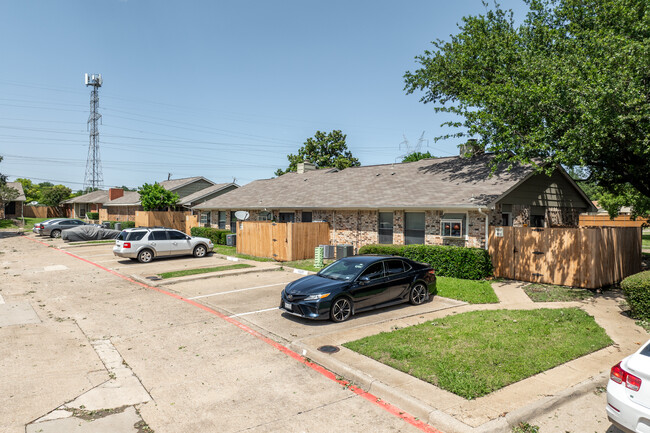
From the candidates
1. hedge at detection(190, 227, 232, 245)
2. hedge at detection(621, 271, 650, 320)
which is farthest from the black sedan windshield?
hedge at detection(190, 227, 232, 245)

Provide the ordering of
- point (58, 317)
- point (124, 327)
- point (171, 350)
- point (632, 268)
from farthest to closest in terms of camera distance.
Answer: point (632, 268) < point (58, 317) < point (124, 327) < point (171, 350)

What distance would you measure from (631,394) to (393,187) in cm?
1675

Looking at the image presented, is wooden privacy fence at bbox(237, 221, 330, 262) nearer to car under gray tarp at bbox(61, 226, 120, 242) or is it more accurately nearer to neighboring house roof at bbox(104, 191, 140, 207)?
car under gray tarp at bbox(61, 226, 120, 242)

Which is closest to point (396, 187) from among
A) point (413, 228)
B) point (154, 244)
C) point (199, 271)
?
point (413, 228)

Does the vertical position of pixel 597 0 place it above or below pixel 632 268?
above

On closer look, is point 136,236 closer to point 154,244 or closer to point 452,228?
point 154,244

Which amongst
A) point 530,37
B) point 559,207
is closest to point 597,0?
point 530,37

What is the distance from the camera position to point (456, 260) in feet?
49.7

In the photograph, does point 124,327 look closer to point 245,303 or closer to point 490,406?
point 245,303

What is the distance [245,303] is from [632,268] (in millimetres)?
14846

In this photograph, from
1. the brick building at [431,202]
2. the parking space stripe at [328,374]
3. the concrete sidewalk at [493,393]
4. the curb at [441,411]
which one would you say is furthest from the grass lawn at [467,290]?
the parking space stripe at [328,374]

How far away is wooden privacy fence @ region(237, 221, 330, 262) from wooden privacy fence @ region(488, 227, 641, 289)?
8641 millimetres

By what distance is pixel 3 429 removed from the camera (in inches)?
198

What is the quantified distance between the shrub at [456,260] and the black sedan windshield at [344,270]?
549 cm
